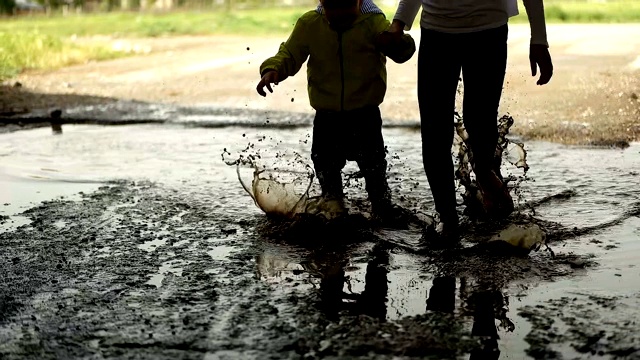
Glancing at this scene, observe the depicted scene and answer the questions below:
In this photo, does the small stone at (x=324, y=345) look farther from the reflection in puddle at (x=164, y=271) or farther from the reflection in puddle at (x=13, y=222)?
the reflection in puddle at (x=13, y=222)

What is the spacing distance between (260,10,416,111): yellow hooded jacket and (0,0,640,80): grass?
28.9 ft

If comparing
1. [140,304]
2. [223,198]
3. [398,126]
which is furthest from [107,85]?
[140,304]

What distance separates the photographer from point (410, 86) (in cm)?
995

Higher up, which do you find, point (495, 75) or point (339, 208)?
point (495, 75)

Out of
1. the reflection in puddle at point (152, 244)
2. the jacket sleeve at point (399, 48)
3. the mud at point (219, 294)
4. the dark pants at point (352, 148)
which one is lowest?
the mud at point (219, 294)

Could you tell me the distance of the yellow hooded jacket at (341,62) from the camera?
14.3 ft

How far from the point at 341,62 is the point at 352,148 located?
43cm

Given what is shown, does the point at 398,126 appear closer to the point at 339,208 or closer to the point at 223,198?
the point at 223,198

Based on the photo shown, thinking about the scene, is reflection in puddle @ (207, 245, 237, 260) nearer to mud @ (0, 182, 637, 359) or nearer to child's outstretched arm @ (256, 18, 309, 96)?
mud @ (0, 182, 637, 359)

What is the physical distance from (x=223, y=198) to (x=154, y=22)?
21.2 m

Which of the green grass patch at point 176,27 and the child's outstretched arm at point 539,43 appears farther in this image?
the green grass patch at point 176,27

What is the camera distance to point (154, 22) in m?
25.5

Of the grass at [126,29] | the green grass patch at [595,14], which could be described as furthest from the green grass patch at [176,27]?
the green grass patch at [595,14]

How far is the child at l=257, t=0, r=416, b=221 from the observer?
14.3ft
